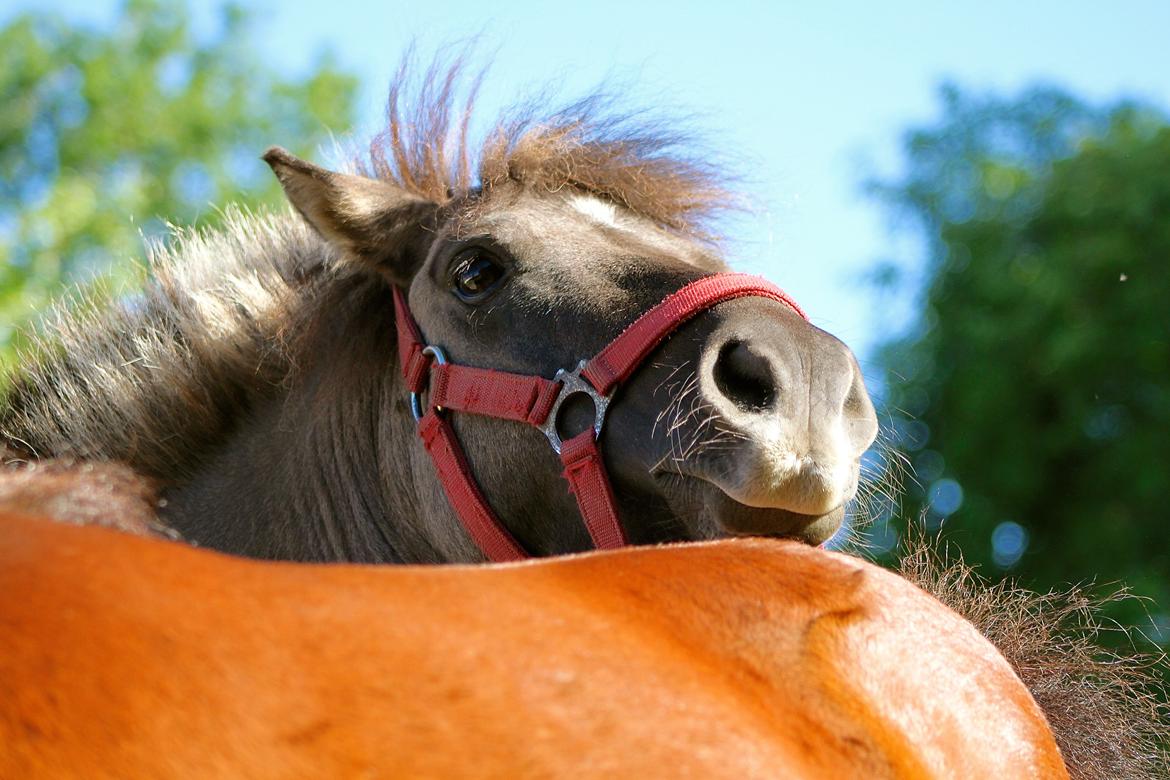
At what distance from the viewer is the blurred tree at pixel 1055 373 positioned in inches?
611

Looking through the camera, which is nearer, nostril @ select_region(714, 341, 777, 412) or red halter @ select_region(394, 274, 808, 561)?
nostril @ select_region(714, 341, 777, 412)

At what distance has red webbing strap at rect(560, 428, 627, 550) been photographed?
3041mm

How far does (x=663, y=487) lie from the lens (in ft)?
9.84

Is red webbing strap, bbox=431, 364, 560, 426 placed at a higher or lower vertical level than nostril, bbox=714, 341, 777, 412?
higher

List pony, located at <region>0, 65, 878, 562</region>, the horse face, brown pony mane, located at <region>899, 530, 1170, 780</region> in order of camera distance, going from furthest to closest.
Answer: pony, located at <region>0, 65, 878, 562</region> → the horse face → brown pony mane, located at <region>899, 530, 1170, 780</region>

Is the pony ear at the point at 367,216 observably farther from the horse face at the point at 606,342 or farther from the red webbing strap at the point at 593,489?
the red webbing strap at the point at 593,489

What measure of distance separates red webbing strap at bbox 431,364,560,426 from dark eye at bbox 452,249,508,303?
23cm

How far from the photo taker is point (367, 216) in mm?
3727

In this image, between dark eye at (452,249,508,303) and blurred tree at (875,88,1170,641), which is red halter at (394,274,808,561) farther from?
blurred tree at (875,88,1170,641)

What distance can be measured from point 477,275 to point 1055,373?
592 inches

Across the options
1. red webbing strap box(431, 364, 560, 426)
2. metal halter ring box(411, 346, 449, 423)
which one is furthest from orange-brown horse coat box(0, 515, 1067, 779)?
metal halter ring box(411, 346, 449, 423)

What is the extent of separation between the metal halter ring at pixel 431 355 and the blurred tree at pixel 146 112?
56.7 feet

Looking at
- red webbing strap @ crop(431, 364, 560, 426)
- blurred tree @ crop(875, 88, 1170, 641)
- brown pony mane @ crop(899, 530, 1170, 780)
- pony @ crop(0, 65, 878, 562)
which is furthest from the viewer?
blurred tree @ crop(875, 88, 1170, 641)

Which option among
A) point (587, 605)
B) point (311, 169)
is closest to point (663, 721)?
point (587, 605)
